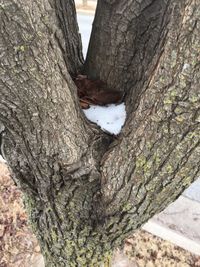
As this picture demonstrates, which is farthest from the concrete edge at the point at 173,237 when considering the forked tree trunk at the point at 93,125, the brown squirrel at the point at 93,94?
the brown squirrel at the point at 93,94

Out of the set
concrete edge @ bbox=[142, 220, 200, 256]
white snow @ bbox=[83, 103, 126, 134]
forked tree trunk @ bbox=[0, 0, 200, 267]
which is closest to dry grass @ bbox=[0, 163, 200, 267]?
concrete edge @ bbox=[142, 220, 200, 256]

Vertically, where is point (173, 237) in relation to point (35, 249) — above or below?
above

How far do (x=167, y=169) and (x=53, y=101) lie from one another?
1.43ft

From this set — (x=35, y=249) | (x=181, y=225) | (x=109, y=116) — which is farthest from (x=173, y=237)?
(x=109, y=116)

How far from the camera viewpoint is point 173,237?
3.12 meters

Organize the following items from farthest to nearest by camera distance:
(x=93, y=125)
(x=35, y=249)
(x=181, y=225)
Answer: (x=181, y=225) < (x=35, y=249) < (x=93, y=125)

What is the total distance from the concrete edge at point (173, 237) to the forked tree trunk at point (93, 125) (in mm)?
1347

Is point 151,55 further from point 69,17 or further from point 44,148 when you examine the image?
point 44,148

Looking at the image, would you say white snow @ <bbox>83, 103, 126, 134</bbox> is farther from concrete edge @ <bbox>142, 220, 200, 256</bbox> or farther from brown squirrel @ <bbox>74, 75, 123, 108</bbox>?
concrete edge @ <bbox>142, 220, 200, 256</bbox>

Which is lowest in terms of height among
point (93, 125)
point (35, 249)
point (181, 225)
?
point (35, 249)

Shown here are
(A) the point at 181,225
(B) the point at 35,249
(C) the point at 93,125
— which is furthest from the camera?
(A) the point at 181,225

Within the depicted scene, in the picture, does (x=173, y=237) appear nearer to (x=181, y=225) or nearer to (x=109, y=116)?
(x=181, y=225)

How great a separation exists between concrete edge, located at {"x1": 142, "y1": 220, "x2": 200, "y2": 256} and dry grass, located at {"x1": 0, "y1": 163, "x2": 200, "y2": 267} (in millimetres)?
36

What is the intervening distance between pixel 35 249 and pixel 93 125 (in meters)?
1.90
